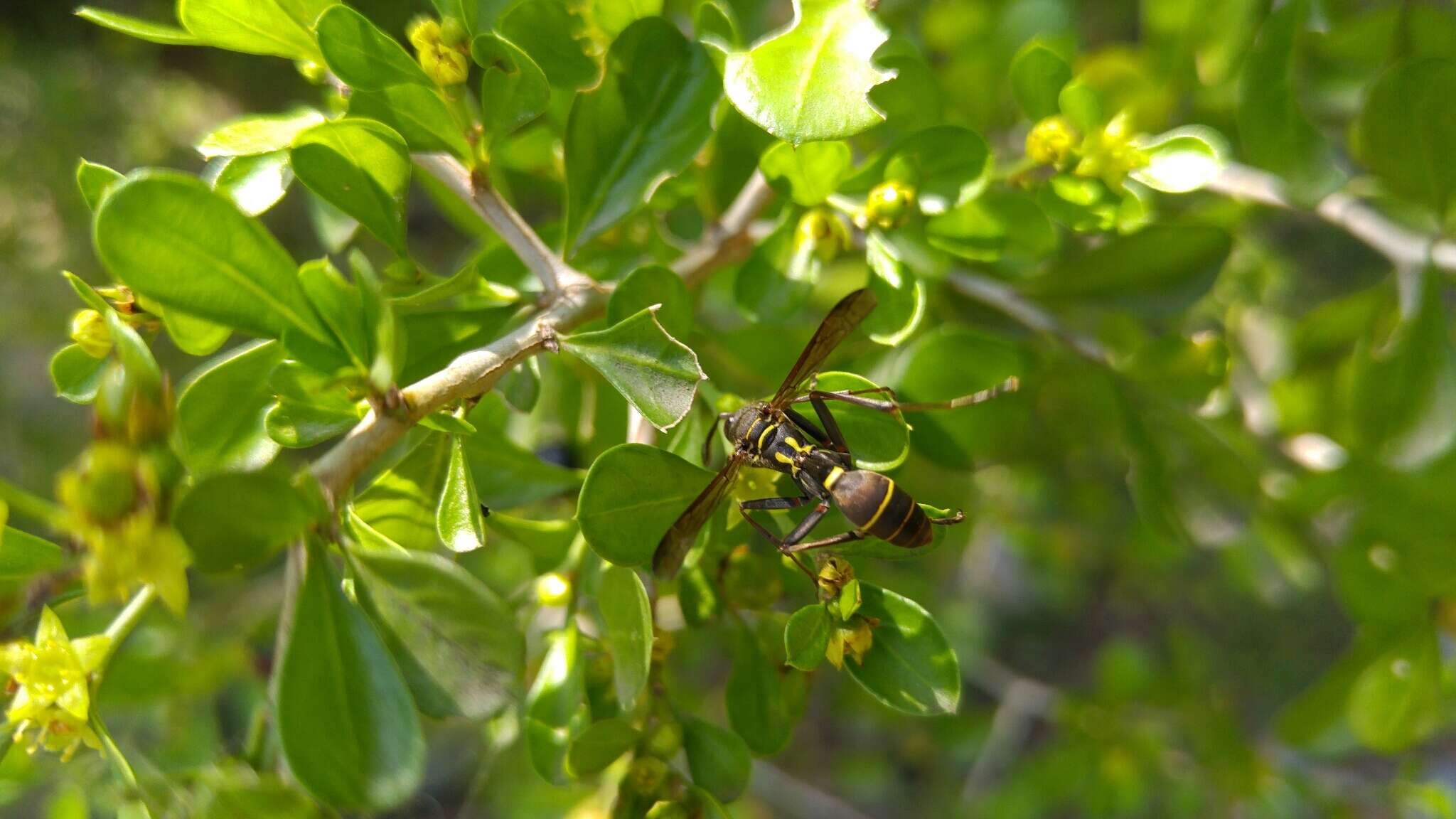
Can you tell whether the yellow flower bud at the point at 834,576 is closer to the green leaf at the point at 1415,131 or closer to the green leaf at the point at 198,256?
the green leaf at the point at 198,256

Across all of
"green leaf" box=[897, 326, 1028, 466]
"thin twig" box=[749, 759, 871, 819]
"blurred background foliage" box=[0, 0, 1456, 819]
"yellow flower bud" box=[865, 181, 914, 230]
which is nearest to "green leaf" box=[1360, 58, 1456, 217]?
"blurred background foliage" box=[0, 0, 1456, 819]

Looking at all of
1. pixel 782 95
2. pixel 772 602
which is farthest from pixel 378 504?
pixel 782 95

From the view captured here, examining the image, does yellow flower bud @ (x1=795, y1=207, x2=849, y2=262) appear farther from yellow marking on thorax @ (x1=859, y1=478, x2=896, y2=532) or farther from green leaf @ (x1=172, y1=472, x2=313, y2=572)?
green leaf @ (x1=172, y1=472, x2=313, y2=572)

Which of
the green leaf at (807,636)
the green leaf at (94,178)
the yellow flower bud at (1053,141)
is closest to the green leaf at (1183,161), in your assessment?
the yellow flower bud at (1053,141)

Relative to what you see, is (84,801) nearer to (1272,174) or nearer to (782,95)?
(782,95)

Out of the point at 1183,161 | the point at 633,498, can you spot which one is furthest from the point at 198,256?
the point at 1183,161

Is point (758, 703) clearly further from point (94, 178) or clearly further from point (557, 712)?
point (94, 178)
